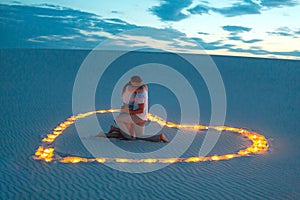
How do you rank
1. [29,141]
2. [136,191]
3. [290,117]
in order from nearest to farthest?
[136,191] → [29,141] → [290,117]

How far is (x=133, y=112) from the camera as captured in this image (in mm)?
10156

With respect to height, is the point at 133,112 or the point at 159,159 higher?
the point at 133,112

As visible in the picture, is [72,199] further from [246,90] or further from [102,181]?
[246,90]

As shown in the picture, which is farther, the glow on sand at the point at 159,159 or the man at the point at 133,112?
the man at the point at 133,112

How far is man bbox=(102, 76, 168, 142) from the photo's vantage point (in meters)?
9.94

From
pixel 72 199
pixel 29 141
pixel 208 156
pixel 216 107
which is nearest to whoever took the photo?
pixel 72 199

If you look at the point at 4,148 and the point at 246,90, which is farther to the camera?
the point at 246,90

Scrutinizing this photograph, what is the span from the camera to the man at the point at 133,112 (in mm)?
9938

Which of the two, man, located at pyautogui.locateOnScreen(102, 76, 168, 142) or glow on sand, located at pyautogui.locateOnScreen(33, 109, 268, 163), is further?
man, located at pyautogui.locateOnScreen(102, 76, 168, 142)

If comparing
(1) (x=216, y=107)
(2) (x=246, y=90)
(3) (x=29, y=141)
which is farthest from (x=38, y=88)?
(2) (x=246, y=90)

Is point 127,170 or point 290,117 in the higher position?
point 290,117

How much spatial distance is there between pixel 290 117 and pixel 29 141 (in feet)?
36.2

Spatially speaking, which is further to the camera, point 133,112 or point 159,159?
point 133,112

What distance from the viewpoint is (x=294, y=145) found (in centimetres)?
1109
